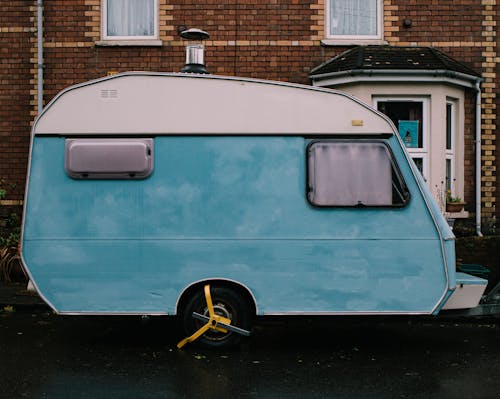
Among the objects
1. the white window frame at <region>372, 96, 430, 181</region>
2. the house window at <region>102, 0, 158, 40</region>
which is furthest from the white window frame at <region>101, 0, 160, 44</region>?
the white window frame at <region>372, 96, 430, 181</region>

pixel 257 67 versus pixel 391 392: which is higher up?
pixel 257 67

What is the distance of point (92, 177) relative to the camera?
21.6 feet

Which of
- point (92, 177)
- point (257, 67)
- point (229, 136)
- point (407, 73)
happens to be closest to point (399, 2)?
point (407, 73)

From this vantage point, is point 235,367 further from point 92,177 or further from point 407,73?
point 407,73

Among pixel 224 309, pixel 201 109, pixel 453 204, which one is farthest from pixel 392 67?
pixel 224 309

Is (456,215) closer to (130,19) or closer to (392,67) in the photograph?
Answer: (392,67)

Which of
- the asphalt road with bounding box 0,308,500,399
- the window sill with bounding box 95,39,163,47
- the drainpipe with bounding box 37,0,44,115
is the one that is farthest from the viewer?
the window sill with bounding box 95,39,163,47

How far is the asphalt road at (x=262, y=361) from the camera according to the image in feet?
17.9

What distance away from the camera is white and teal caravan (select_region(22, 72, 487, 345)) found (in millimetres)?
6500

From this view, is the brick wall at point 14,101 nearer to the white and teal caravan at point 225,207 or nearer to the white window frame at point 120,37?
the white window frame at point 120,37

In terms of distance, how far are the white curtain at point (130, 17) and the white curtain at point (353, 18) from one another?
3.30 meters

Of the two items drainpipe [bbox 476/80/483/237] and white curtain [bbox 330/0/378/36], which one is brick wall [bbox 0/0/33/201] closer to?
white curtain [bbox 330/0/378/36]

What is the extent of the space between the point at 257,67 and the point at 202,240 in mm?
5914

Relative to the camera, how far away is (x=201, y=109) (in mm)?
6617
